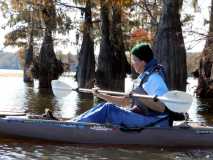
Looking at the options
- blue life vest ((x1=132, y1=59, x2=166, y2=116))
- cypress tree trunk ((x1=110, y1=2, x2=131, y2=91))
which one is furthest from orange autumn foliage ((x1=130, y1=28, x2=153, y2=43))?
blue life vest ((x1=132, y1=59, x2=166, y2=116))

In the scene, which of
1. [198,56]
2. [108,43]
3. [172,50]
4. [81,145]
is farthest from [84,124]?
[108,43]

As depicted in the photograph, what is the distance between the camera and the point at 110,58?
2033 centimetres

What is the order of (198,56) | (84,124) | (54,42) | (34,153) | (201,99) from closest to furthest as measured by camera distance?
(34,153) < (84,124) < (198,56) < (201,99) < (54,42)

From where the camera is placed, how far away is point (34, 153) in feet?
25.6

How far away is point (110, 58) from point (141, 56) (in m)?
12.4

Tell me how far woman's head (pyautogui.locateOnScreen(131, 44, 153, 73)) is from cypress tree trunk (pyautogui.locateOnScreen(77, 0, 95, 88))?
13.0 metres

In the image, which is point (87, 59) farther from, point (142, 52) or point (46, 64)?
point (142, 52)

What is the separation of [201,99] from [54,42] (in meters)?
10.4

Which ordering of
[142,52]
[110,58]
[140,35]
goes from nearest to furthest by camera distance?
[142,52], [110,58], [140,35]

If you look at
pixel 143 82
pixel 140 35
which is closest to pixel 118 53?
pixel 140 35

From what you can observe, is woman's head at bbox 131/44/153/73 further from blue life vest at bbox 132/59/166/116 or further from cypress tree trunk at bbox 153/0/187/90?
cypress tree trunk at bbox 153/0/187/90

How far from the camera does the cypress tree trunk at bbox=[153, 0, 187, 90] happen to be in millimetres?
14000

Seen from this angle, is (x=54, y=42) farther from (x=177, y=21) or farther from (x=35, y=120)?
(x=35, y=120)

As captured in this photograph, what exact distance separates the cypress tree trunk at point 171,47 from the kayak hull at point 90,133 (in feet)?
18.2
